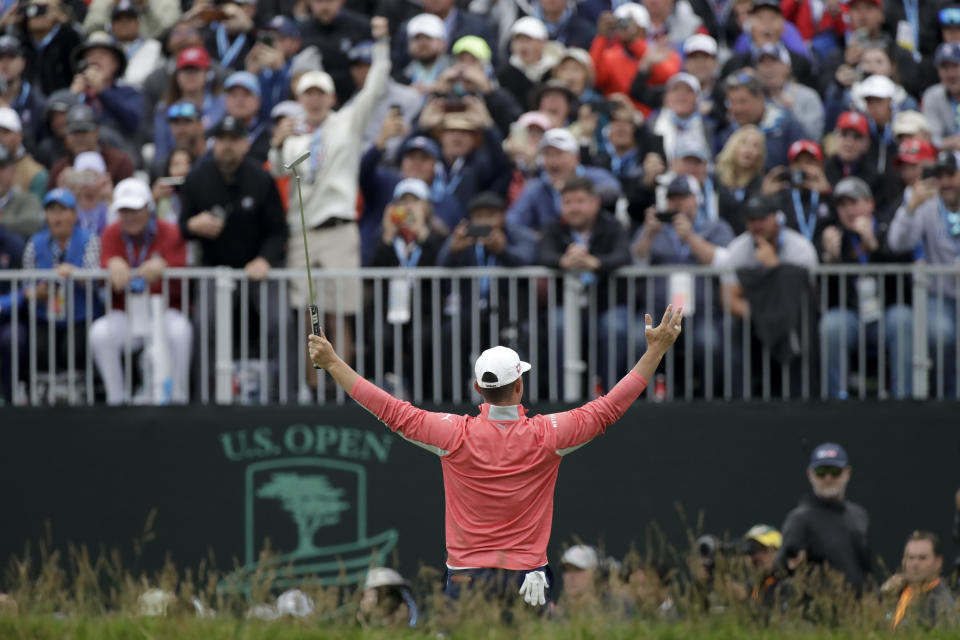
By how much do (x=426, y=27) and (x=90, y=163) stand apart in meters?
3.35

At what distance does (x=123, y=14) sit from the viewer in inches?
657

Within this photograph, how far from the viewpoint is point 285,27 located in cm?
1611

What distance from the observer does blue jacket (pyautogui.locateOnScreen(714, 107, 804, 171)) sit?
14070 millimetres

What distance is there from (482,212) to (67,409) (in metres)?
3.43

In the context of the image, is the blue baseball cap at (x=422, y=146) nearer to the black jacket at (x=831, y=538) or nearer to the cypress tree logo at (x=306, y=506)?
the cypress tree logo at (x=306, y=506)

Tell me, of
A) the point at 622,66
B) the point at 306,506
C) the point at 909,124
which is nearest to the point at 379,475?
the point at 306,506

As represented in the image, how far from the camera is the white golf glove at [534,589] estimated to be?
25.7 ft

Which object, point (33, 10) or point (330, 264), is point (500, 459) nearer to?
point (330, 264)

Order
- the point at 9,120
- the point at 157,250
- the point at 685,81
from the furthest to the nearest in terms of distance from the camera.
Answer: the point at 9,120, the point at 685,81, the point at 157,250

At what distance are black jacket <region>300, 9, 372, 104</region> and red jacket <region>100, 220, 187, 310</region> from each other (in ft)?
9.57

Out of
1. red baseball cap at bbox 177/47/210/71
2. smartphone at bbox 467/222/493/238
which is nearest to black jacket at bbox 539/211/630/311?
smartphone at bbox 467/222/493/238

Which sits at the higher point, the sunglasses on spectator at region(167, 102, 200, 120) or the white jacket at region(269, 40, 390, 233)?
the sunglasses on spectator at region(167, 102, 200, 120)

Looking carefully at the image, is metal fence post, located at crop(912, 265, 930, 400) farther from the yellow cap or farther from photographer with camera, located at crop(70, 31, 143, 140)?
photographer with camera, located at crop(70, 31, 143, 140)

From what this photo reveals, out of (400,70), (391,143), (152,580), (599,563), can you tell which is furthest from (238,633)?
(400,70)
